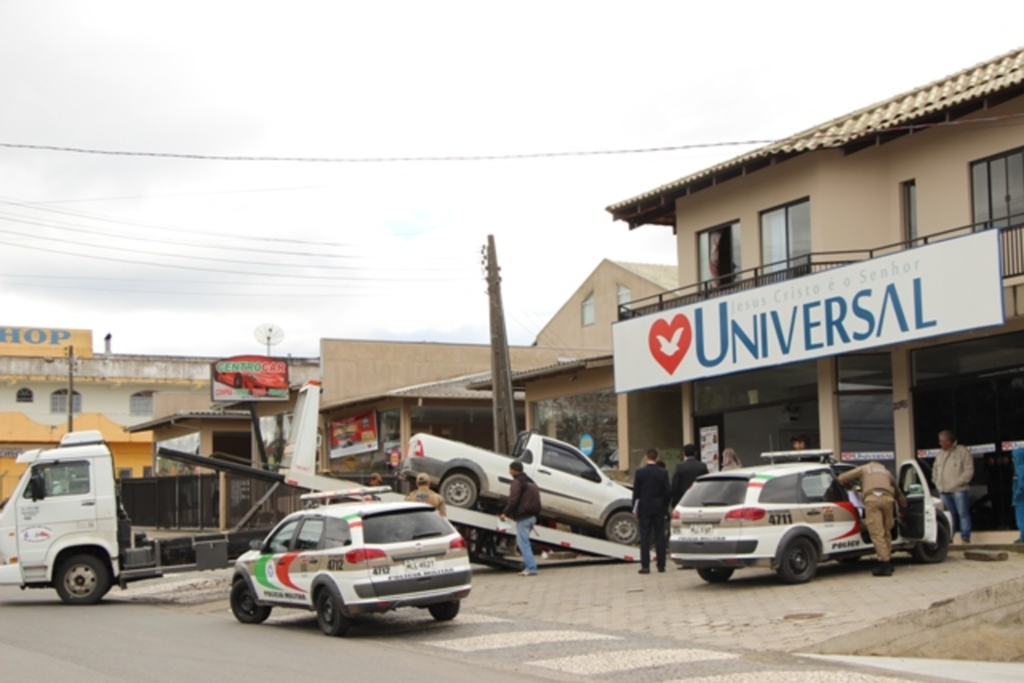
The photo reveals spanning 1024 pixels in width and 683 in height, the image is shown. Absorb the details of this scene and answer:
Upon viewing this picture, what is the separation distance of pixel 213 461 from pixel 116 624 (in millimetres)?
3870

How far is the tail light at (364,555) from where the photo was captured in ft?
45.9

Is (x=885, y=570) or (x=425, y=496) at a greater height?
(x=425, y=496)

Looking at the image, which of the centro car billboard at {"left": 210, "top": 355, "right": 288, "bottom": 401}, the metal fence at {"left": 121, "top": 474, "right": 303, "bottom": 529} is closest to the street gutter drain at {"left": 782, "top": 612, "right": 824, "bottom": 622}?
the metal fence at {"left": 121, "top": 474, "right": 303, "bottom": 529}

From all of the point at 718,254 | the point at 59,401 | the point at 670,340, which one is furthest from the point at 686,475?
the point at 59,401

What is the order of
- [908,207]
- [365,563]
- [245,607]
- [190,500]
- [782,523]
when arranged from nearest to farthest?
[365,563] → [245,607] → [782,523] → [908,207] → [190,500]

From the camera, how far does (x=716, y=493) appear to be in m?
16.9

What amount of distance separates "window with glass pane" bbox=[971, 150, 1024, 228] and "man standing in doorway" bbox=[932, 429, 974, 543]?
376 centimetres

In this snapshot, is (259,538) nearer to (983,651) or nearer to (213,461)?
(213,461)

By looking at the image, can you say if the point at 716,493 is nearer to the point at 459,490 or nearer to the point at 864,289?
the point at 459,490

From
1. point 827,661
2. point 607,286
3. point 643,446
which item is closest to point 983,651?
point 827,661

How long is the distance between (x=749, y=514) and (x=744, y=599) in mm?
1099

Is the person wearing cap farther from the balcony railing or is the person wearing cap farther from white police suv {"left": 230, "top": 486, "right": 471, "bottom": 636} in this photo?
the balcony railing

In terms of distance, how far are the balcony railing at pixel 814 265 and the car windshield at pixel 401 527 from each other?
32.5ft

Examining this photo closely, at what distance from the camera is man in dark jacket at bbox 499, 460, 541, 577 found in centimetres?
2009
